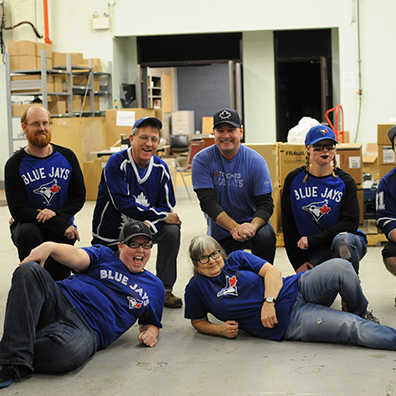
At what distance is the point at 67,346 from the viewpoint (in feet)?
7.86

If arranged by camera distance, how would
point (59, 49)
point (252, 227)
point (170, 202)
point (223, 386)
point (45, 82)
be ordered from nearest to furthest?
point (223, 386) → point (252, 227) → point (170, 202) → point (45, 82) → point (59, 49)

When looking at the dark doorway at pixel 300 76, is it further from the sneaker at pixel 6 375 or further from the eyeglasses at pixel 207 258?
the sneaker at pixel 6 375

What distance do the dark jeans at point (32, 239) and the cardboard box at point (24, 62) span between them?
593 cm

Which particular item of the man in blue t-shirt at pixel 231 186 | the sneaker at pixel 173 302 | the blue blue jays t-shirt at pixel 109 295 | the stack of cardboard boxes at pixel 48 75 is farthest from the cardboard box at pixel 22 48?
the blue blue jays t-shirt at pixel 109 295

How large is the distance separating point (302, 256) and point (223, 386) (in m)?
1.27

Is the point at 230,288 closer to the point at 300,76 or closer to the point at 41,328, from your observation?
the point at 41,328

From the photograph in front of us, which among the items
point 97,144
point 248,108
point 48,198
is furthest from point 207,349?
point 248,108

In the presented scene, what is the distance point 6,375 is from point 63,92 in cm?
749

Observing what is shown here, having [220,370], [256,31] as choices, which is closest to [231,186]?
[220,370]

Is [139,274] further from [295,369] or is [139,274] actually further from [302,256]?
[302,256]

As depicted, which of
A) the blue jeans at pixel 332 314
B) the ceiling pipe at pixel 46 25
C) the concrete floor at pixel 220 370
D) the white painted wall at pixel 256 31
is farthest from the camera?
the ceiling pipe at pixel 46 25

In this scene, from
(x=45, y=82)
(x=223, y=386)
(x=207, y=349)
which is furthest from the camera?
(x=45, y=82)

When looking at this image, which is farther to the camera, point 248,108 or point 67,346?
point 248,108

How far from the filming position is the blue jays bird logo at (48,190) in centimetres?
340
